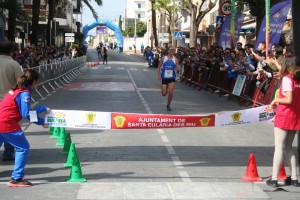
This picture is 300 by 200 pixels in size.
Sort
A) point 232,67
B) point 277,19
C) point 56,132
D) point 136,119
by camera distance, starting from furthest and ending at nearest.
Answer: point 232,67
point 277,19
point 56,132
point 136,119

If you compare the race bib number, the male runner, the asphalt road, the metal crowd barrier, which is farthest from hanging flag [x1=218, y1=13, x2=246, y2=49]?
the asphalt road

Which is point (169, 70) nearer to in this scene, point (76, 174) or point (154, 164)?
point (154, 164)

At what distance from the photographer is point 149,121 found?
8508mm

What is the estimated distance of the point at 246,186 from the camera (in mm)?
8008

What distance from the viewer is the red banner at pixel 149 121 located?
847 centimetres

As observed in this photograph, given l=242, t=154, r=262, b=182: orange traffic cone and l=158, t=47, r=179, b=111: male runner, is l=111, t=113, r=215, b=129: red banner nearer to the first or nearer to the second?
l=242, t=154, r=262, b=182: orange traffic cone

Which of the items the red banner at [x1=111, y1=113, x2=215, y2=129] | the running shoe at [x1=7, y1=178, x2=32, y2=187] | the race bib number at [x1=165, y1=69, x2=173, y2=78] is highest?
the red banner at [x1=111, y1=113, x2=215, y2=129]

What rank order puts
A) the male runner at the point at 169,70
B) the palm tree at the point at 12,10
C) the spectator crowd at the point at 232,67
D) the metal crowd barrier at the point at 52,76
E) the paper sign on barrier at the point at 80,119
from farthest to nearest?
1. the palm tree at the point at 12,10
2. the metal crowd barrier at the point at 52,76
3. the male runner at the point at 169,70
4. the spectator crowd at the point at 232,67
5. the paper sign on barrier at the point at 80,119

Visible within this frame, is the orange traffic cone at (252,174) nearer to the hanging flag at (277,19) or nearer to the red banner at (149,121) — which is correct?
the red banner at (149,121)

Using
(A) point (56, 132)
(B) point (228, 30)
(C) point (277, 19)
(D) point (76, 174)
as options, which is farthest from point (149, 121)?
(B) point (228, 30)

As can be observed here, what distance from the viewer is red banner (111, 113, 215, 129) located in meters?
8.47

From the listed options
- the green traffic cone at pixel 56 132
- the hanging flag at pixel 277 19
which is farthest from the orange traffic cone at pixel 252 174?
the hanging flag at pixel 277 19

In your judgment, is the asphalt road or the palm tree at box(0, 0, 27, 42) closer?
the asphalt road

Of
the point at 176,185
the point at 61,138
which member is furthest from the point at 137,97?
the point at 176,185
